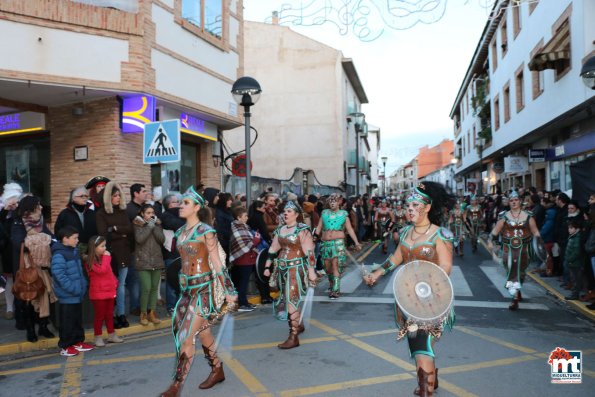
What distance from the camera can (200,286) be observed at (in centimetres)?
438

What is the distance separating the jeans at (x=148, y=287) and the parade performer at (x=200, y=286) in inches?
100

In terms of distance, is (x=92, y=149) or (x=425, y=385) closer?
(x=425, y=385)

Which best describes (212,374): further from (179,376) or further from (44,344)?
(44,344)

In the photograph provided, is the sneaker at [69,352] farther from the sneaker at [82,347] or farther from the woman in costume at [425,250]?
the woman in costume at [425,250]

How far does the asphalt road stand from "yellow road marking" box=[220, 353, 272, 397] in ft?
0.04

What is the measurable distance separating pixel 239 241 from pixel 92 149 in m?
5.01

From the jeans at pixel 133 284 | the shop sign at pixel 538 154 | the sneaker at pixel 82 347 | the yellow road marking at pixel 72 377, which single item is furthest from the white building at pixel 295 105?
the yellow road marking at pixel 72 377

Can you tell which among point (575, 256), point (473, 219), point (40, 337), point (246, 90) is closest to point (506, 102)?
point (473, 219)

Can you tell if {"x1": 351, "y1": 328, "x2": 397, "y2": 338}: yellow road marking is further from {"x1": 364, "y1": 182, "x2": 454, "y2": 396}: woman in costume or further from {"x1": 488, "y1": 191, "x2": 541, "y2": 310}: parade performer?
{"x1": 488, "y1": 191, "x2": 541, "y2": 310}: parade performer

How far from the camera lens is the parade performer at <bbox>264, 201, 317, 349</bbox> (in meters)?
5.94

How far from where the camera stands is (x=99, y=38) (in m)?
10.2

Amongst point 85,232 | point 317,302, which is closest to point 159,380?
point 85,232

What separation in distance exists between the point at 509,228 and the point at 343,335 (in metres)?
3.63

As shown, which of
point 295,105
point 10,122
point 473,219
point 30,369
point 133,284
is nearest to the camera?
point 30,369
